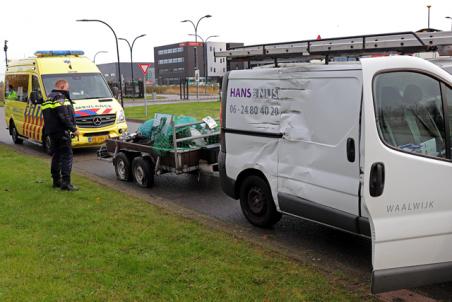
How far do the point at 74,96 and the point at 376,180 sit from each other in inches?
430

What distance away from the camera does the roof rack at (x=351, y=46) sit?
4.30 m

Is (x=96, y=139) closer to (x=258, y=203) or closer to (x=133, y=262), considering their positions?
(x=258, y=203)

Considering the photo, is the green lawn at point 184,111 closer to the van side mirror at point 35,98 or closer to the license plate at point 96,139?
the license plate at point 96,139

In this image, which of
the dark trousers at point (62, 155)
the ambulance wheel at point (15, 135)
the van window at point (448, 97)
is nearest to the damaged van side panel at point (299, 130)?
the van window at point (448, 97)

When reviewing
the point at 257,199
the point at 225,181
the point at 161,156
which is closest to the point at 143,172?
the point at 161,156

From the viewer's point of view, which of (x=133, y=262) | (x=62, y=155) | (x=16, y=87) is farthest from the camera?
(x=16, y=87)

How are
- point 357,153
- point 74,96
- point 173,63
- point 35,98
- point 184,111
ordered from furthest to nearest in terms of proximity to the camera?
point 173,63 < point 184,111 < point 74,96 < point 35,98 < point 357,153

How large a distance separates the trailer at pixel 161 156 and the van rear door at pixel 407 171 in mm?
4452

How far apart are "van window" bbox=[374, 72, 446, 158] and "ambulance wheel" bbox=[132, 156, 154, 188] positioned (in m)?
5.48

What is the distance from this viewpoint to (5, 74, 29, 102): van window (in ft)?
45.6

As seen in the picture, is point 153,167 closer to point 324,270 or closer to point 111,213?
point 111,213

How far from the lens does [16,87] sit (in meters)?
14.8

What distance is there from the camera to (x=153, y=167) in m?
8.64

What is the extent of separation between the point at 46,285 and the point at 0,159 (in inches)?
334
